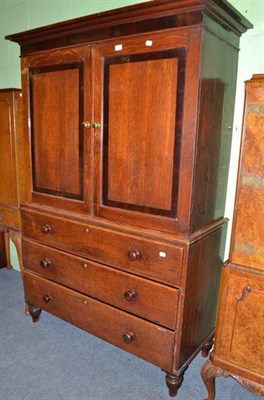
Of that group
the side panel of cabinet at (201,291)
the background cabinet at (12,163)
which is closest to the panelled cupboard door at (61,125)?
the background cabinet at (12,163)

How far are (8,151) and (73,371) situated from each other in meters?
1.71

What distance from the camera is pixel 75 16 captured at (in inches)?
93.1

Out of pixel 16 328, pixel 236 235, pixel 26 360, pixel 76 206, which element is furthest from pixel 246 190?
pixel 16 328

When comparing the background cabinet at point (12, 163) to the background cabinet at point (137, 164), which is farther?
the background cabinet at point (12, 163)

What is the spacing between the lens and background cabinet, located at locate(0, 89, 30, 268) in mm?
2445

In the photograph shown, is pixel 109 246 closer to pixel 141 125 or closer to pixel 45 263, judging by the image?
pixel 45 263

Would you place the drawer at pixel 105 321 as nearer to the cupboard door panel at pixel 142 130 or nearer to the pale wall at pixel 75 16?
the cupboard door panel at pixel 142 130

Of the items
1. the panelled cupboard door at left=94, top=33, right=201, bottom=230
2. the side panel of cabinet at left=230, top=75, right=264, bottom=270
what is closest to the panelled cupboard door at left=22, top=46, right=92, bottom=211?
the panelled cupboard door at left=94, top=33, right=201, bottom=230

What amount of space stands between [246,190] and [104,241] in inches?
32.3

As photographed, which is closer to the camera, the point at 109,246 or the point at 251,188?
the point at 251,188

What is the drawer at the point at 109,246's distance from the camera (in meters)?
1.54

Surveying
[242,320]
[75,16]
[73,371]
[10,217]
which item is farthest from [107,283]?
[75,16]

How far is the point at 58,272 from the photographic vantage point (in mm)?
2033

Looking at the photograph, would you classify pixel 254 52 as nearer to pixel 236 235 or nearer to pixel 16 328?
pixel 236 235
